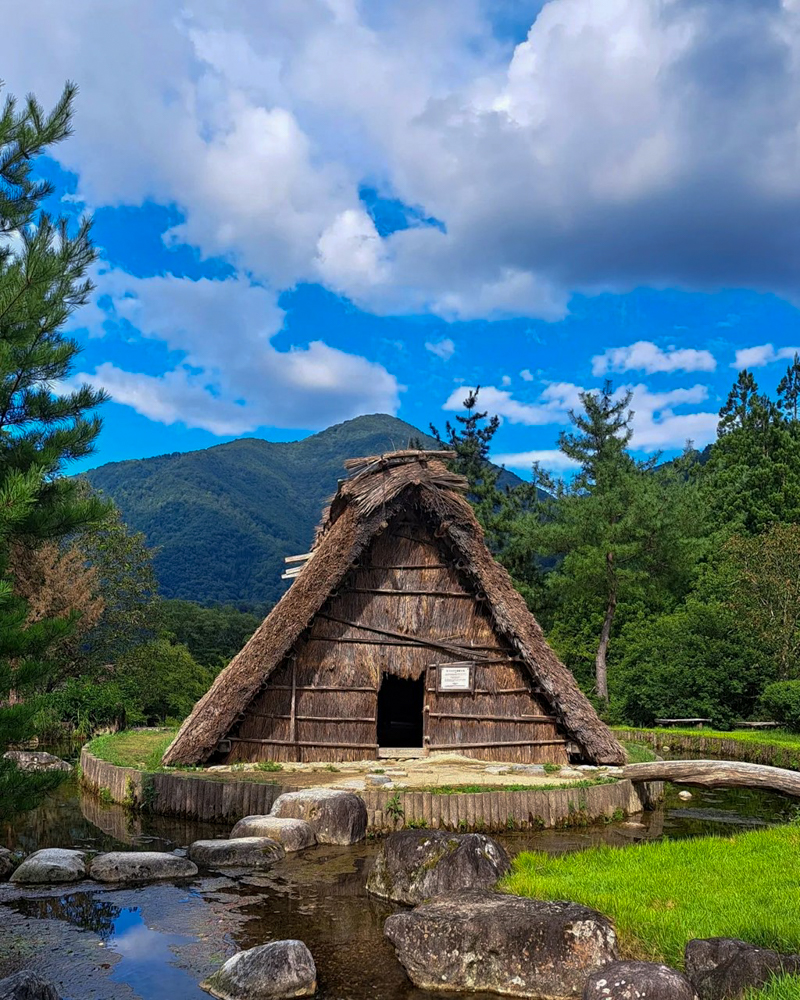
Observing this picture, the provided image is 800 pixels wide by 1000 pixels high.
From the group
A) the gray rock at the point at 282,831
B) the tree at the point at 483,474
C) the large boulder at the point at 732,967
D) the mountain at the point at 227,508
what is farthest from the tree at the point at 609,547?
the mountain at the point at 227,508

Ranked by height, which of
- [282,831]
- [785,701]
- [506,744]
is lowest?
[282,831]

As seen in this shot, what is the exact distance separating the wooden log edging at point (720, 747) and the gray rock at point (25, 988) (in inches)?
568

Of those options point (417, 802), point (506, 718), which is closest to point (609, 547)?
point (506, 718)

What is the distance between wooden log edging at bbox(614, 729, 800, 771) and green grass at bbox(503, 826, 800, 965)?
823 centimetres

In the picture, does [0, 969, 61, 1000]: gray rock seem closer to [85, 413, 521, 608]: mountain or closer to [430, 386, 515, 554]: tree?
[430, 386, 515, 554]: tree

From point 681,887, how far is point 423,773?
21.2 feet

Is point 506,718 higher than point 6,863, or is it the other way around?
point 506,718

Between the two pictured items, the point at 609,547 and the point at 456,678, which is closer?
the point at 456,678

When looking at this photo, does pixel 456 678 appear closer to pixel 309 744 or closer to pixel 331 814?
pixel 309 744

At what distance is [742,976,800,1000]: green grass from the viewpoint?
496cm

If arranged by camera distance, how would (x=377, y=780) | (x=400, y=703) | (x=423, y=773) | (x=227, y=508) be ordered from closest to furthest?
(x=377, y=780), (x=423, y=773), (x=400, y=703), (x=227, y=508)

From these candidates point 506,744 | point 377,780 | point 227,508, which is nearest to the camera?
point 377,780

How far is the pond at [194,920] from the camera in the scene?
6555 mm

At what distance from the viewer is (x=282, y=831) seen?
1059cm
